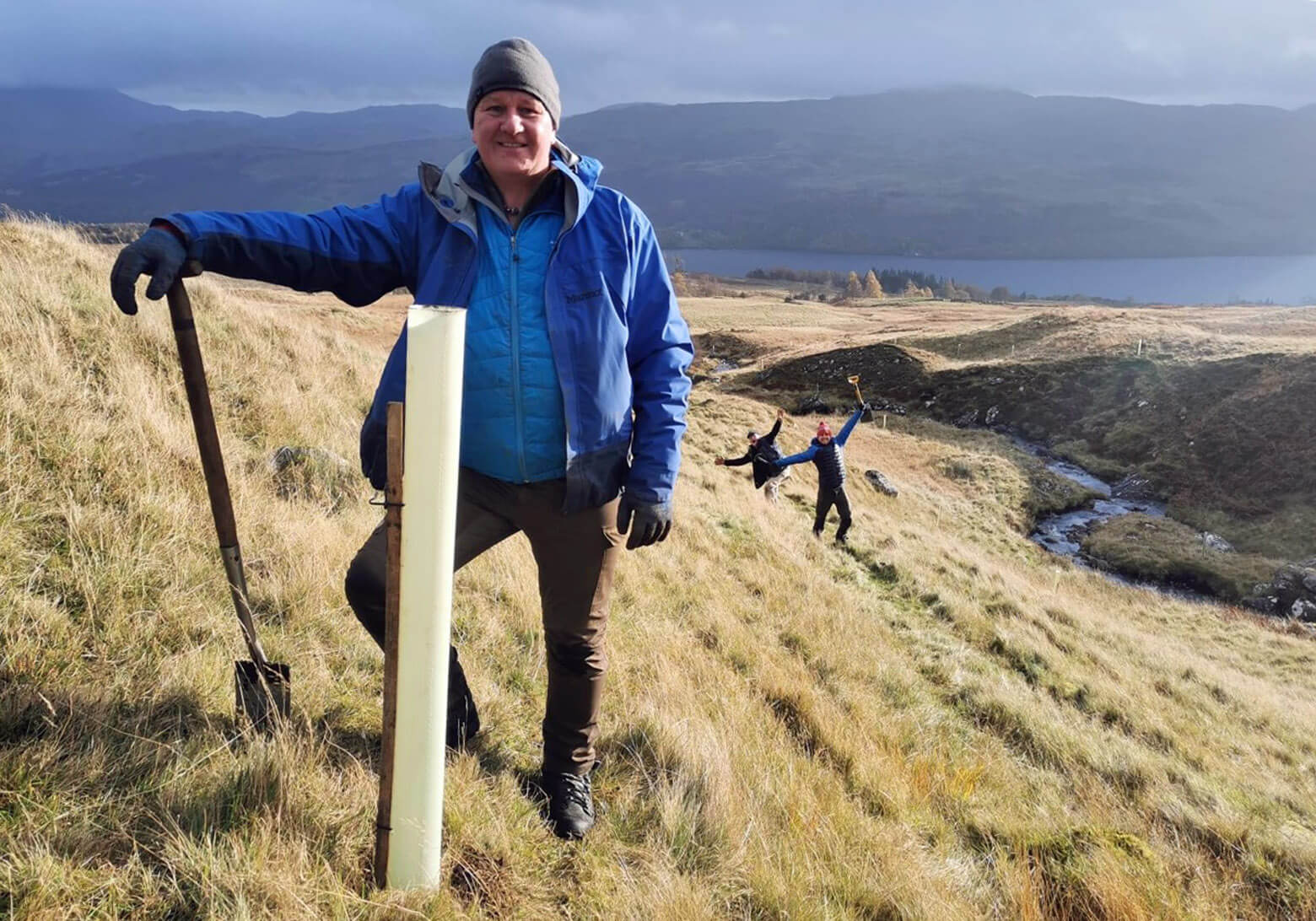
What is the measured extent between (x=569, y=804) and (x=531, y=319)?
1652 mm

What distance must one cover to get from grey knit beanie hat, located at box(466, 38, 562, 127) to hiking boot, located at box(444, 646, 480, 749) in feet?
6.33

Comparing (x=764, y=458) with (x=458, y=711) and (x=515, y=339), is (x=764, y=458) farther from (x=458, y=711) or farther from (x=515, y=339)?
(x=515, y=339)

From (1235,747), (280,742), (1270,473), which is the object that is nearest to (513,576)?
(280,742)

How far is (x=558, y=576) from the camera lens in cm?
246

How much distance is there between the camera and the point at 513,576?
4527mm

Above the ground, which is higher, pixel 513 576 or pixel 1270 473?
pixel 513 576

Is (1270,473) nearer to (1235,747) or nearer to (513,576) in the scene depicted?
(1235,747)

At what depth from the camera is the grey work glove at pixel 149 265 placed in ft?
6.40

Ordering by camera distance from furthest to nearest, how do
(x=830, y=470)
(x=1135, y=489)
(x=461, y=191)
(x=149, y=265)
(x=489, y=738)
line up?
(x=1135, y=489) < (x=830, y=470) < (x=489, y=738) < (x=461, y=191) < (x=149, y=265)

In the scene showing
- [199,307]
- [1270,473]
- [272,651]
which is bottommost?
[1270,473]

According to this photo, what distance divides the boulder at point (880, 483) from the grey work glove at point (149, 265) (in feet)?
74.1

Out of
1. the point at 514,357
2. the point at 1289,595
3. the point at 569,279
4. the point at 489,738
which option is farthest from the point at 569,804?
the point at 1289,595

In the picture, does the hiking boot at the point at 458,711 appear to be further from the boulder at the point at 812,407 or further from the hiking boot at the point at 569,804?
the boulder at the point at 812,407

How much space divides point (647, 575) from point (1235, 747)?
664 centimetres
